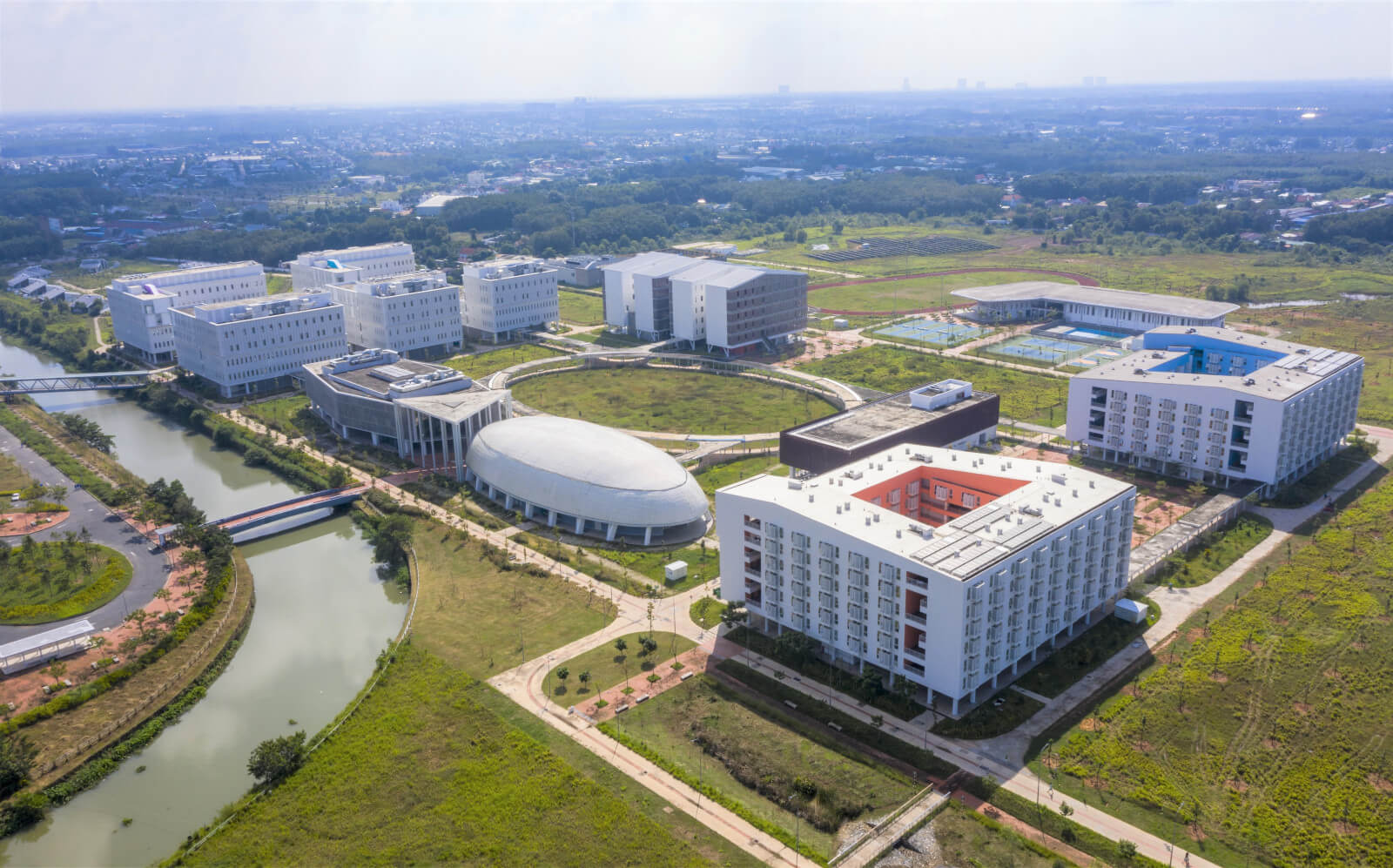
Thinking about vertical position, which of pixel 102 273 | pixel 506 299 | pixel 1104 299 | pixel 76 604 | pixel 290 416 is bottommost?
pixel 76 604

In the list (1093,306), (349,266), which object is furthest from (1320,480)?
(349,266)

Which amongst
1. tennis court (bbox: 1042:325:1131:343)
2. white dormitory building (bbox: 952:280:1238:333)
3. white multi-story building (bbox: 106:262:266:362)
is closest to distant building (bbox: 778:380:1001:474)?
tennis court (bbox: 1042:325:1131:343)

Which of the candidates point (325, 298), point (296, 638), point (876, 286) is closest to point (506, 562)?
point (296, 638)

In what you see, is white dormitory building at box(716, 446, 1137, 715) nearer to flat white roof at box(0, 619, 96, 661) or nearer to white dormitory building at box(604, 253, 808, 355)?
flat white roof at box(0, 619, 96, 661)

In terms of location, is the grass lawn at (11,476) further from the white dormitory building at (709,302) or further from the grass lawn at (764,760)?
the white dormitory building at (709,302)

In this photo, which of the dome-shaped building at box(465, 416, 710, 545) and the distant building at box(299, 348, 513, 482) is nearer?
the dome-shaped building at box(465, 416, 710, 545)

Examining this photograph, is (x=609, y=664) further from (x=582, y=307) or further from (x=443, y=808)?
(x=582, y=307)

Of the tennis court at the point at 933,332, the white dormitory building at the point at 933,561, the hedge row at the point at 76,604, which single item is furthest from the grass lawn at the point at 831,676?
the tennis court at the point at 933,332
